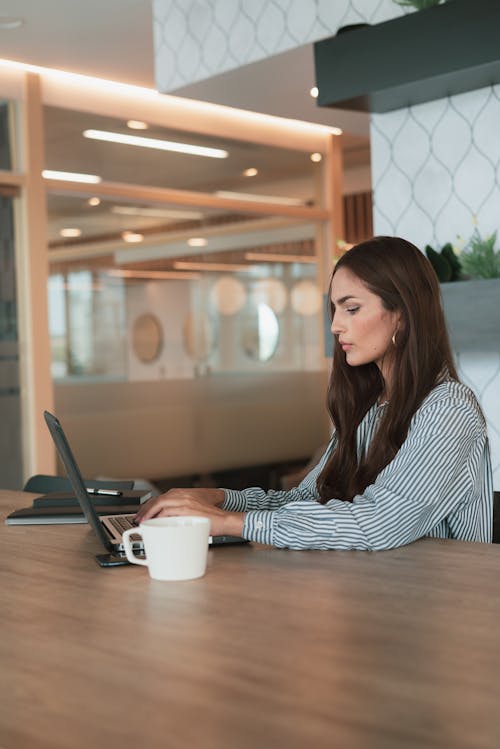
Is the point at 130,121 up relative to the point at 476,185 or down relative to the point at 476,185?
up

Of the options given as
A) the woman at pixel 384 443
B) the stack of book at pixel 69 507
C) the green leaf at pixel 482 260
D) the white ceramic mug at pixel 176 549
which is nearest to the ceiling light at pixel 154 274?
the green leaf at pixel 482 260

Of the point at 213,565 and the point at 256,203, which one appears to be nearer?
the point at 213,565

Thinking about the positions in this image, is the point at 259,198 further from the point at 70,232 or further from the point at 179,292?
the point at 70,232

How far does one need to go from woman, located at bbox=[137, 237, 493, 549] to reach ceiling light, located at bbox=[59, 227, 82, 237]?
387 centimetres

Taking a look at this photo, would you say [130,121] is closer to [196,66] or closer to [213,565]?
[196,66]

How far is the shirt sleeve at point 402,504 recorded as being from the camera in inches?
63.2

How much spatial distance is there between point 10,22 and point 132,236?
159 centimetres

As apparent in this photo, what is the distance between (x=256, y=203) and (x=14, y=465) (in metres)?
2.41

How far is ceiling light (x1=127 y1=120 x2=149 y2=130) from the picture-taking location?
6027 millimetres

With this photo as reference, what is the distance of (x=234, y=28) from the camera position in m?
4.23

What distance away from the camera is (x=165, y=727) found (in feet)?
2.72

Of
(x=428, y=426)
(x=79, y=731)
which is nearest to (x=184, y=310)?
(x=428, y=426)

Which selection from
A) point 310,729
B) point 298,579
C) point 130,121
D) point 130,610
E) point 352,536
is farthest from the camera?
point 130,121

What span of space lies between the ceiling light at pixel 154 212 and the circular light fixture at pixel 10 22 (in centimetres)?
139
